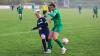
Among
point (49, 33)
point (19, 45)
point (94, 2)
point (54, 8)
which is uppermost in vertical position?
point (54, 8)

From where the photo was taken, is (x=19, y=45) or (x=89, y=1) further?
(x=89, y=1)

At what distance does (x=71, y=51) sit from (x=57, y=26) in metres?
1.64

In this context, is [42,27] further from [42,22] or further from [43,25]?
[42,22]

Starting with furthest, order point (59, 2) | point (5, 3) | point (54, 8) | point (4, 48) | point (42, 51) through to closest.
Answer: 1. point (59, 2)
2. point (5, 3)
3. point (4, 48)
4. point (42, 51)
5. point (54, 8)

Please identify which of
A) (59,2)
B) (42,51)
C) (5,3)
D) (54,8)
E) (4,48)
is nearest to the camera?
(54,8)

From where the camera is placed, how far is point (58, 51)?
14.6 m

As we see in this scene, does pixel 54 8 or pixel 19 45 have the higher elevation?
pixel 54 8

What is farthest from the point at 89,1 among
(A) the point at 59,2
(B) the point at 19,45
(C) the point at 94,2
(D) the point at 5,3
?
(B) the point at 19,45

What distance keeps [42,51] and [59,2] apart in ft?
397

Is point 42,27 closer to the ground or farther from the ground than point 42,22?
closer to the ground

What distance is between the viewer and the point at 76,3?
445ft

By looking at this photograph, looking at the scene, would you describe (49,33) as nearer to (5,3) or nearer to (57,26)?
(57,26)

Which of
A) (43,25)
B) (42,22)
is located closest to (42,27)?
(43,25)

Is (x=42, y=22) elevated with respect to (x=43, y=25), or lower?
elevated
